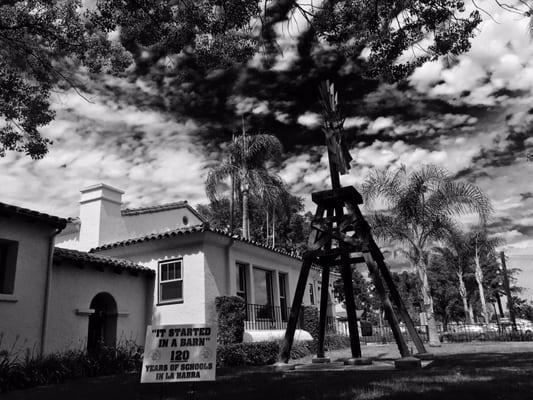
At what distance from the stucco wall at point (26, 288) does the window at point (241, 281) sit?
7.05 meters

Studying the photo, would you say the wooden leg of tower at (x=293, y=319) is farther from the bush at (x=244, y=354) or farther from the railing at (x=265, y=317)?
the railing at (x=265, y=317)

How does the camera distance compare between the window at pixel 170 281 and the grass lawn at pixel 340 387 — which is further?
the window at pixel 170 281

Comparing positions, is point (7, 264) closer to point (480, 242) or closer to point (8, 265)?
point (8, 265)

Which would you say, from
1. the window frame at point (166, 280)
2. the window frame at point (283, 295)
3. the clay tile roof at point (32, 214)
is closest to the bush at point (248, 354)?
the window frame at point (166, 280)

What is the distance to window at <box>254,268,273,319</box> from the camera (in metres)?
17.7

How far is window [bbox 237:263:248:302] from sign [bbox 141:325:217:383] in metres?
11.2

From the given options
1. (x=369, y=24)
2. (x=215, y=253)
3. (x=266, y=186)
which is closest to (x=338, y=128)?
(x=369, y=24)

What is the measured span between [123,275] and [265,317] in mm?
5769

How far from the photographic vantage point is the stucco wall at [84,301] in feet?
40.4

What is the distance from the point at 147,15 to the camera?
29.6ft

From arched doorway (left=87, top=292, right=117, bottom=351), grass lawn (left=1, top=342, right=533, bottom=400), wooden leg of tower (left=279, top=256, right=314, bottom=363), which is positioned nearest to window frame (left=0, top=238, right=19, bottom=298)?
grass lawn (left=1, top=342, right=533, bottom=400)

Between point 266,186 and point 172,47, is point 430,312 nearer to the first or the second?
point 266,186

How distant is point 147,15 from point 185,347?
21.5ft

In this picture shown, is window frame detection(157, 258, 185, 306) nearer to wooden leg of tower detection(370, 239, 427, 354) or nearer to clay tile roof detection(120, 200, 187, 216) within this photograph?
clay tile roof detection(120, 200, 187, 216)
